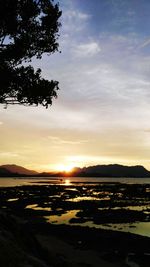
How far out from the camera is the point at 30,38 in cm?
1869

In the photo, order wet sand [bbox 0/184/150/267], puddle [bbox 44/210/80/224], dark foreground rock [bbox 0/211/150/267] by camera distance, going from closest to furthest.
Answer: wet sand [bbox 0/184/150/267] < dark foreground rock [bbox 0/211/150/267] < puddle [bbox 44/210/80/224]

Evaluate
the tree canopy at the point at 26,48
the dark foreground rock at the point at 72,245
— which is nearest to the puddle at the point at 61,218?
the dark foreground rock at the point at 72,245

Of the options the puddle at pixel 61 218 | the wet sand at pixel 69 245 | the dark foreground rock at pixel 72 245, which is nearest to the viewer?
the wet sand at pixel 69 245

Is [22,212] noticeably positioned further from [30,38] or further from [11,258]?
[11,258]

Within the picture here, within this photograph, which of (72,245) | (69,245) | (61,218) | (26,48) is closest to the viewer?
(26,48)

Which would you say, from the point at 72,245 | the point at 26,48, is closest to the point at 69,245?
the point at 72,245

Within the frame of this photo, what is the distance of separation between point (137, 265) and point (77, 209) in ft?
108

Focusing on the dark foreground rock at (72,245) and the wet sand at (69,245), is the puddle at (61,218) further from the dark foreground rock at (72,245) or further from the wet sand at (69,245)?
the dark foreground rock at (72,245)

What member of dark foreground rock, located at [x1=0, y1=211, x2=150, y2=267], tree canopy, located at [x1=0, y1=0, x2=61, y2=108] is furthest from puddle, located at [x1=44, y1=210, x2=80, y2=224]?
tree canopy, located at [x1=0, y1=0, x2=61, y2=108]

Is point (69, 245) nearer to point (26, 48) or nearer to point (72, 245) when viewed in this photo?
point (72, 245)

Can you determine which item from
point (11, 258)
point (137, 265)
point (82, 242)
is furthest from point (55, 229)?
point (11, 258)

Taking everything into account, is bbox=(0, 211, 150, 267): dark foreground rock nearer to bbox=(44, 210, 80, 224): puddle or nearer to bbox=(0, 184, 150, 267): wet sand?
bbox=(0, 184, 150, 267): wet sand

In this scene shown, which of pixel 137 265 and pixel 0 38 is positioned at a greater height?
pixel 0 38

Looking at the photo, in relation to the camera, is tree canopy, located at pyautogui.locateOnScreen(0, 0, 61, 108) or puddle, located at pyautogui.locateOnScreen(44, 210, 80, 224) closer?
tree canopy, located at pyautogui.locateOnScreen(0, 0, 61, 108)
